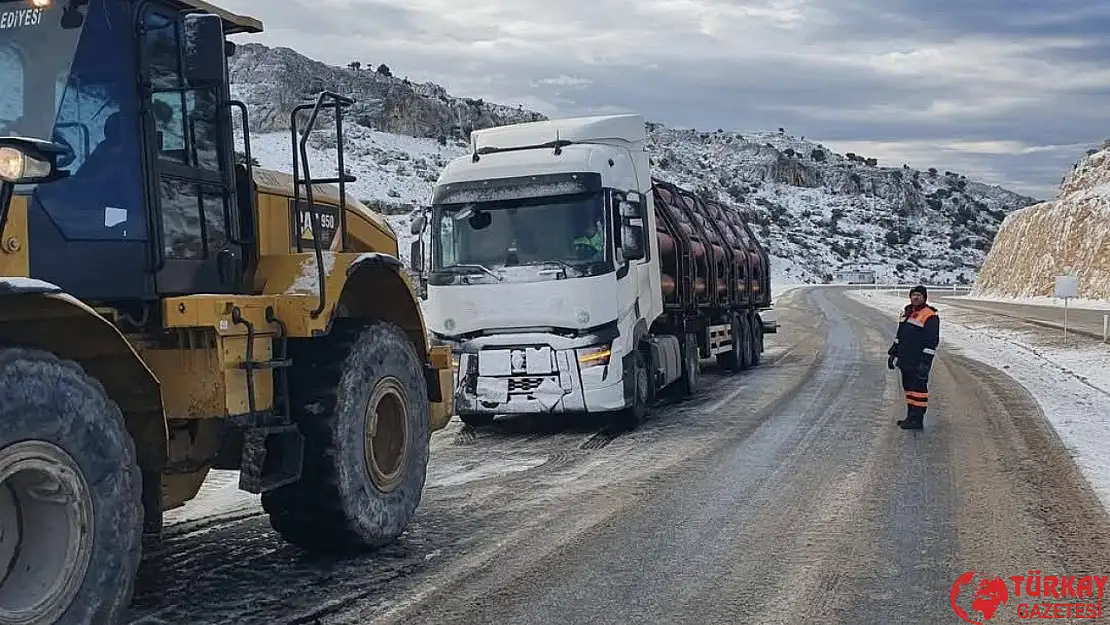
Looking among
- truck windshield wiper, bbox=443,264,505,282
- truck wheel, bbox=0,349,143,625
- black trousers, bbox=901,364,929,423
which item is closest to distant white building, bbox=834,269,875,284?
black trousers, bbox=901,364,929,423

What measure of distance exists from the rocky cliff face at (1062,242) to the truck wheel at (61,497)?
158 feet

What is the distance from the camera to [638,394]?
12.2 metres

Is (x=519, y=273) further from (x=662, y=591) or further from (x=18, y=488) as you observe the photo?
(x=18, y=488)

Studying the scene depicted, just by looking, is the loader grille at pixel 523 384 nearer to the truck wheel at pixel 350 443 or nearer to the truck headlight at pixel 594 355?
the truck headlight at pixel 594 355

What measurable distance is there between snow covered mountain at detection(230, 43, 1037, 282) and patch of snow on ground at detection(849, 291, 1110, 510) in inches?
1019

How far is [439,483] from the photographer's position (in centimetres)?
880

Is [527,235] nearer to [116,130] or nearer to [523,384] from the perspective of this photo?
[523,384]

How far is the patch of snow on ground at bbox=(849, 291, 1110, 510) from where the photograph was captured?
9.96 metres

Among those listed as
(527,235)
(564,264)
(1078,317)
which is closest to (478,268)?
(527,235)

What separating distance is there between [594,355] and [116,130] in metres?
7.20

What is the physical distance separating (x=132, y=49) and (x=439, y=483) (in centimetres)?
474

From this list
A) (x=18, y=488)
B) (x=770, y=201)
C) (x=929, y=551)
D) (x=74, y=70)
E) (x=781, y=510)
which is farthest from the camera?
(x=770, y=201)

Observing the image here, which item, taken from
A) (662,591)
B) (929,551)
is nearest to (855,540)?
(929,551)

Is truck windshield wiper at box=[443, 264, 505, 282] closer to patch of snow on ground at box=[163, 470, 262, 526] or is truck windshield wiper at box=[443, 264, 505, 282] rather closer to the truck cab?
the truck cab
